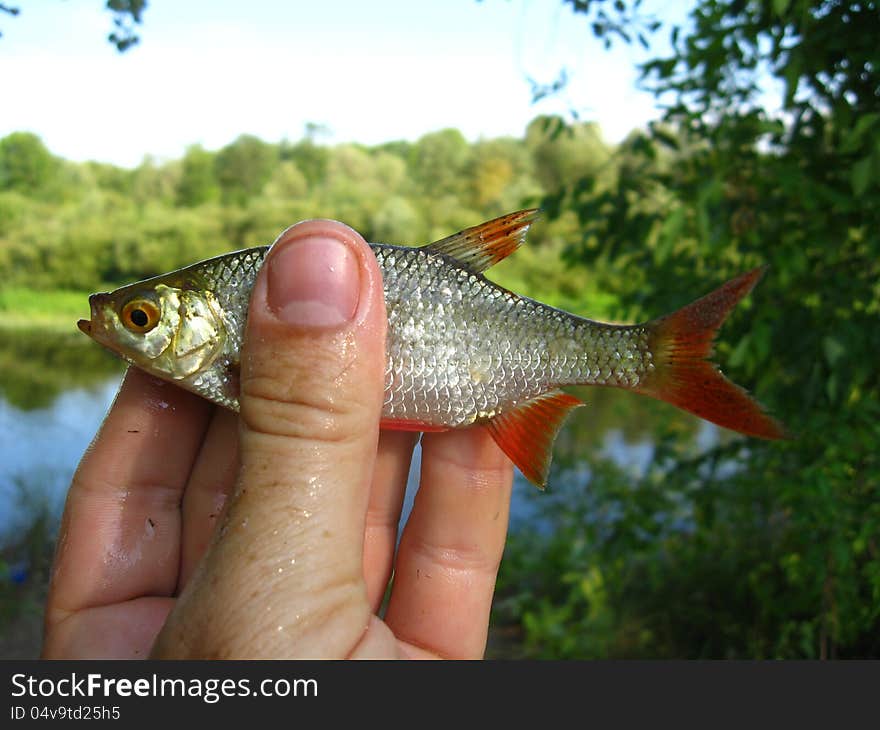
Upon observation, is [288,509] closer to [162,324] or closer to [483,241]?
[162,324]

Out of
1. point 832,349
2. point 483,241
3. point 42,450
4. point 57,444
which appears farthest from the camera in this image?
point 57,444

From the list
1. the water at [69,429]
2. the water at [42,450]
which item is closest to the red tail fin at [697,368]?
the water at [69,429]

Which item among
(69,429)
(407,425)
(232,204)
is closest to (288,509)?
(407,425)

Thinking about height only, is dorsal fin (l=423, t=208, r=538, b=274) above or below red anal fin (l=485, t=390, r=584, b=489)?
above

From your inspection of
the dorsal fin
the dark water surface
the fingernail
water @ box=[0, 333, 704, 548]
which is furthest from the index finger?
water @ box=[0, 333, 704, 548]

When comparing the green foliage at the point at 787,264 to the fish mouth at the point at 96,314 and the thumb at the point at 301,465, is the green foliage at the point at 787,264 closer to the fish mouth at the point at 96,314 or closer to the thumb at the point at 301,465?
the thumb at the point at 301,465

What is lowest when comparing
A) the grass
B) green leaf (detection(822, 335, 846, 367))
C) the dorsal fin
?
the grass

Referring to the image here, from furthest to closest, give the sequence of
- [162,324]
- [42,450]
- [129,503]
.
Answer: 1. [42,450]
2. [129,503]
3. [162,324]

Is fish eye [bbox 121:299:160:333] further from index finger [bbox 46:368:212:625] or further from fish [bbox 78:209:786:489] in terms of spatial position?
index finger [bbox 46:368:212:625]
